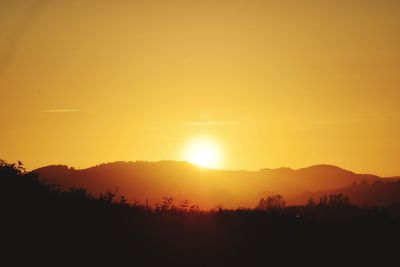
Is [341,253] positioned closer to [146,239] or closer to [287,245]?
[287,245]

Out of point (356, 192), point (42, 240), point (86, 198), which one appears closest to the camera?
point (42, 240)

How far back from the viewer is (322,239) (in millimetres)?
20922

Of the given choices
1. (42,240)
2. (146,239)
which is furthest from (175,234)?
(42,240)

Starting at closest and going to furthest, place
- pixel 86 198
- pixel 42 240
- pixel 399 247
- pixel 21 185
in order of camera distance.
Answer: pixel 42 240 → pixel 21 185 → pixel 86 198 → pixel 399 247

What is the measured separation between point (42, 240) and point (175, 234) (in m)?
4.26

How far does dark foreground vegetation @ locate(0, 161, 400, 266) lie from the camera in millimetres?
16938

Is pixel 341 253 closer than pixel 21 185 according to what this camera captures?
No

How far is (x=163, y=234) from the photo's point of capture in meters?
19.0

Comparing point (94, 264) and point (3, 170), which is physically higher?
point (3, 170)

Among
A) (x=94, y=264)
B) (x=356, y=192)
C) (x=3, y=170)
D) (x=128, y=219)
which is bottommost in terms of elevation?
(x=94, y=264)

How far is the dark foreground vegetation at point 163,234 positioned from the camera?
55.6 ft

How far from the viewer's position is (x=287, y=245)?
2025 centimetres

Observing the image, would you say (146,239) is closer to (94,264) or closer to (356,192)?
(94,264)

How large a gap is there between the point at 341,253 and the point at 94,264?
837cm
